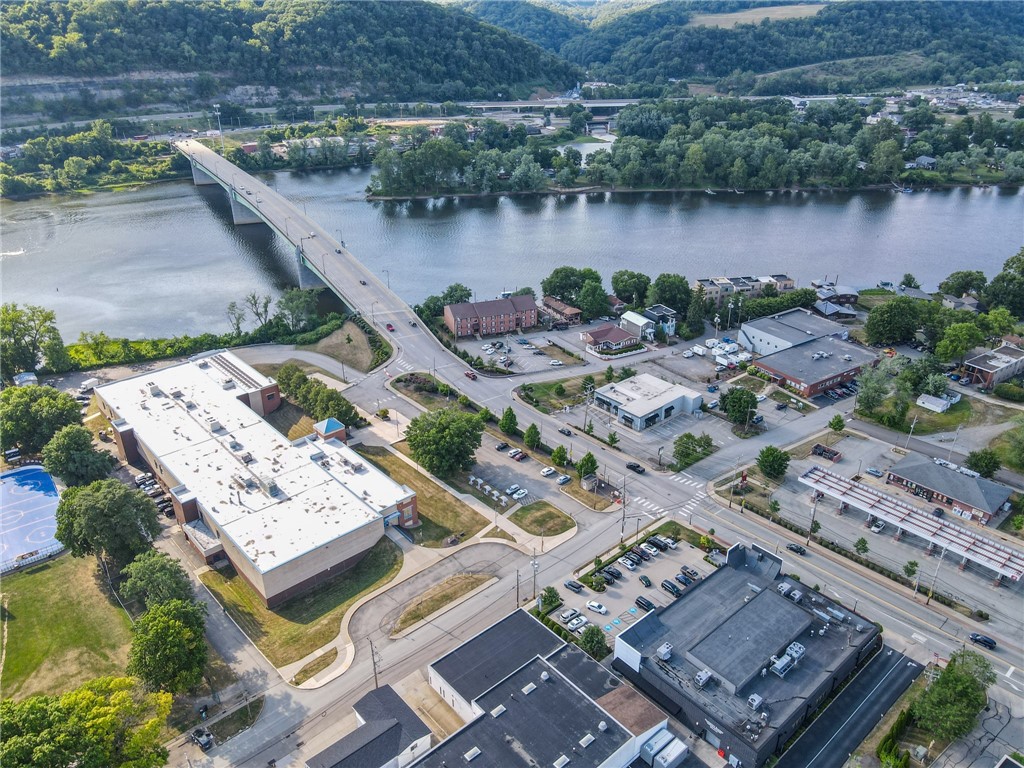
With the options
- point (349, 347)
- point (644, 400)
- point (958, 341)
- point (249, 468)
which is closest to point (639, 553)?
point (644, 400)

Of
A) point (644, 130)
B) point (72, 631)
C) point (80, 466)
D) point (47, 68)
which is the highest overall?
point (47, 68)

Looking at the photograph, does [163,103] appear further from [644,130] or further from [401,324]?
[401,324]

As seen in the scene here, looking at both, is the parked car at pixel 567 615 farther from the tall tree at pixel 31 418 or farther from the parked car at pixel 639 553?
the tall tree at pixel 31 418

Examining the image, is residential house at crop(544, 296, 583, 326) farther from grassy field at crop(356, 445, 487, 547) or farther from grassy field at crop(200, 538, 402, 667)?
grassy field at crop(200, 538, 402, 667)

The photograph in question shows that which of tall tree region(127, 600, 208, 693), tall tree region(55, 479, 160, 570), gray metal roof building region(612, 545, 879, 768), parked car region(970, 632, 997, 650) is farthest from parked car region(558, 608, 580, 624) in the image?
tall tree region(55, 479, 160, 570)

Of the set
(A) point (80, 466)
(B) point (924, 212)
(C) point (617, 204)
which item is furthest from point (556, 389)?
(B) point (924, 212)

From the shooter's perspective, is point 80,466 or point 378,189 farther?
point 378,189

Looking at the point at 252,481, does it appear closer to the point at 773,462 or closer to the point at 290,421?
the point at 290,421
